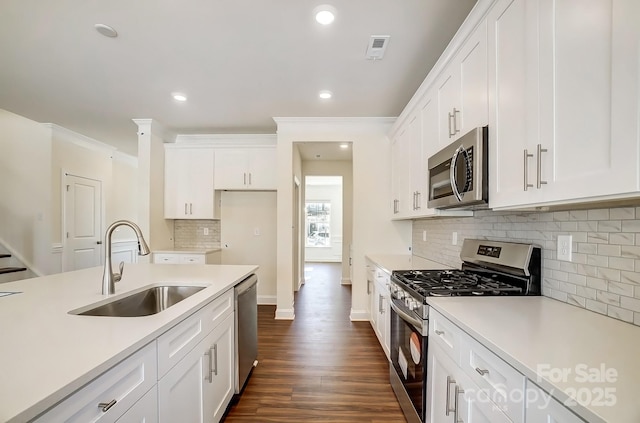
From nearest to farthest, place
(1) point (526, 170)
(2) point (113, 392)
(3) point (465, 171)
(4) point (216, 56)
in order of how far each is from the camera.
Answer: (2) point (113, 392) < (1) point (526, 170) < (3) point (465, 171) < (4) point (216, 56)

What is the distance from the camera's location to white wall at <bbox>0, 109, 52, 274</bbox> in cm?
445

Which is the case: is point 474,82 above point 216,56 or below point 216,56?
below

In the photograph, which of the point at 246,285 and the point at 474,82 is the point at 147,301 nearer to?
the point at 246,285

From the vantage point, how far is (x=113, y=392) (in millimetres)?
884

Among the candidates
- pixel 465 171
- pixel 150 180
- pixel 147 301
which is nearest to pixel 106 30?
pixel 147 301

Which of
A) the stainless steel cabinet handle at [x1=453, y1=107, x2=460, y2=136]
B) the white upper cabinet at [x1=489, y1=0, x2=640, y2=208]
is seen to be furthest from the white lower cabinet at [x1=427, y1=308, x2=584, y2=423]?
the stainless steel cabinet handle at [x1=453, y1=107, x2=460, y2=136]

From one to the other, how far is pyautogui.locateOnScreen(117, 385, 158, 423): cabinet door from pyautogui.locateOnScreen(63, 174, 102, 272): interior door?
5019 mm

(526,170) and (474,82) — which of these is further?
(474,82)

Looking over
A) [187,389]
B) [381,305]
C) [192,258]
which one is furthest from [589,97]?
[192,258]

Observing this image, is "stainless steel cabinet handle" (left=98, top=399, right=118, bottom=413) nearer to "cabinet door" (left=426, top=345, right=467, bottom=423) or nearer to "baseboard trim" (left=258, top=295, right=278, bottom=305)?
"cabinet door" (left=426, top=345, right=467, bottom=423)

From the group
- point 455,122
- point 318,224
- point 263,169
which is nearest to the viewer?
point 455,122

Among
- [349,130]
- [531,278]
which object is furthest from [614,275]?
[349,130]

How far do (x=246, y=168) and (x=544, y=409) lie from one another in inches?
159

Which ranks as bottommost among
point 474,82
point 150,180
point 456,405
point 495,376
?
point 456,405
